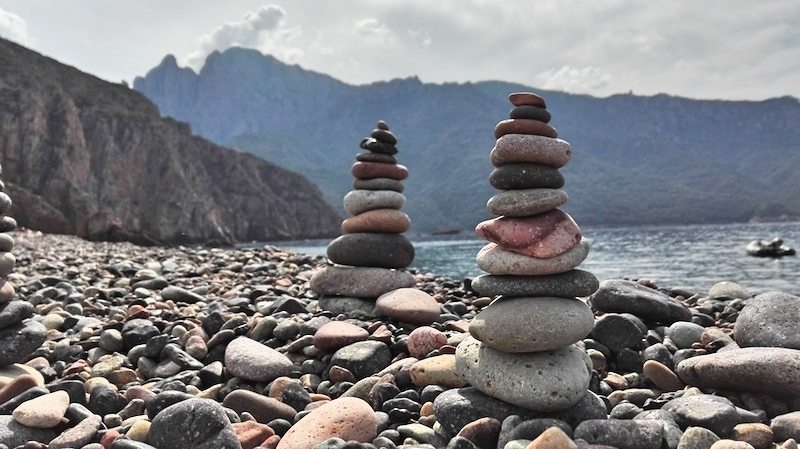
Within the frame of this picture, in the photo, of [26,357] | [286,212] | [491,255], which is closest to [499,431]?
[491,255]

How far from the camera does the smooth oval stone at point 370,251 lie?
35.7 ft

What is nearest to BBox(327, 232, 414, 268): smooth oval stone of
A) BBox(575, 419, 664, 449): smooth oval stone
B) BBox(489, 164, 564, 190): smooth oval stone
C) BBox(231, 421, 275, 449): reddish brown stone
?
BBox(489, 164, 564, 190): smooth oval stone

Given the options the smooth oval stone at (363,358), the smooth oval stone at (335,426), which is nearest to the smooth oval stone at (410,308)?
the smooth oval stone at (363,358)

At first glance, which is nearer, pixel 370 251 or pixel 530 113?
pixel 530 113

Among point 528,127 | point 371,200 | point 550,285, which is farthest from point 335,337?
point 371,200

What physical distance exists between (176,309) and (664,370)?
801 centimetres

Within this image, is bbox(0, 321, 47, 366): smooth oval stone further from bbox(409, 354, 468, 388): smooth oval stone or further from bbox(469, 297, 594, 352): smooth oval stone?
bbox(469, 297, 594, 352): smooth oval stone

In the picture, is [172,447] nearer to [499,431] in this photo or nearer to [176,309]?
[499,431]

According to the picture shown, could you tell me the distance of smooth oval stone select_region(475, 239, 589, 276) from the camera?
591 cm

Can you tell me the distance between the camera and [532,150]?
6.18m

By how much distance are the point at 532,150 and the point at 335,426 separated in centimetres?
372

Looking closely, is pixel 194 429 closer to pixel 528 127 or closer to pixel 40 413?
pixel 40 413

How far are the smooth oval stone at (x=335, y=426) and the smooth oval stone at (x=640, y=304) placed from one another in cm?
536

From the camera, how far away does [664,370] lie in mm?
6328
